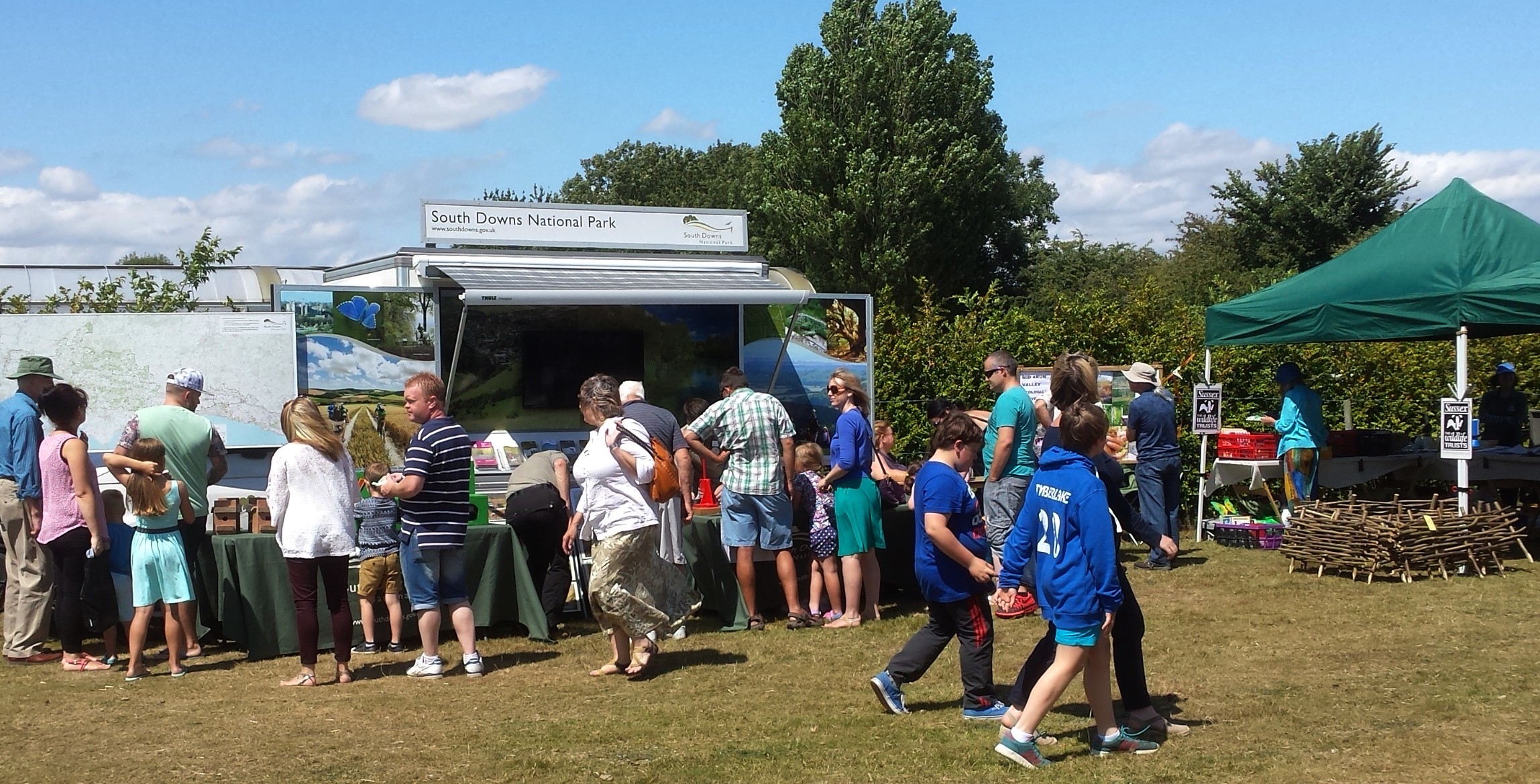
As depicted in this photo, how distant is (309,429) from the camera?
614 cm

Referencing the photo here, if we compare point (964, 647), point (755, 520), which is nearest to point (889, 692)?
point (964, 647)

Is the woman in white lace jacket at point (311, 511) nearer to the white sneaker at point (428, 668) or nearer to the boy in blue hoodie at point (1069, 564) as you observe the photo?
the white sneaker at point (428, 668)

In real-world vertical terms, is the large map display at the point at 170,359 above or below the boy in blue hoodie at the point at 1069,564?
above

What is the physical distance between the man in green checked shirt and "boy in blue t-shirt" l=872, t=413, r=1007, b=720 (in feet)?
6.90

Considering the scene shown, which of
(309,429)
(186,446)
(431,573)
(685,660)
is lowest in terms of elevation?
(685,660)

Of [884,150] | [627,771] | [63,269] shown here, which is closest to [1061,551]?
[627,771]

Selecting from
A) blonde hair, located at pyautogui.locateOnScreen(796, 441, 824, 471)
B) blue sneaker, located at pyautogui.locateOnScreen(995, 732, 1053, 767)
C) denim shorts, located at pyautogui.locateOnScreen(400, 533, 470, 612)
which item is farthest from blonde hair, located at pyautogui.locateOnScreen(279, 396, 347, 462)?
blue sneaker, located at pyautogui.locateOnScreen(995, 732, 1053, 767)

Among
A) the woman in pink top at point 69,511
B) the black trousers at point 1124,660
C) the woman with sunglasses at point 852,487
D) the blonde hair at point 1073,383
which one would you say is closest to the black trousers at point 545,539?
the woman with sunglasses at point 852,487

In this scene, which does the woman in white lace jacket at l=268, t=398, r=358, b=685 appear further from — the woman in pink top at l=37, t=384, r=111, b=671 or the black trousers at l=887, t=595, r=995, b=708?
the black trousers at l=887, t=595, r=995, b=708

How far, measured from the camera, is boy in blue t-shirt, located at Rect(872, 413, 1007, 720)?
5047 mm

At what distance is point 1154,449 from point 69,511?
7184mm

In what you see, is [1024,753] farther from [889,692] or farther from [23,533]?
[23,533]

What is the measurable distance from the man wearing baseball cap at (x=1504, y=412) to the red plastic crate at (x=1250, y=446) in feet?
6.97

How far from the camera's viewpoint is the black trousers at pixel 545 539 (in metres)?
7.33
